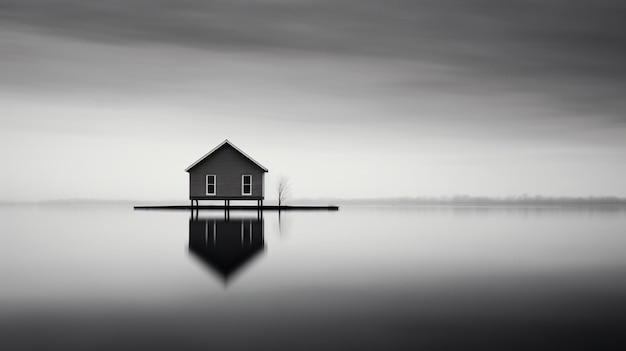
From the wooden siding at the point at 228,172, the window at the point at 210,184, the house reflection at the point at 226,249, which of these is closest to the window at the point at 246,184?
the wooden siding at the point at 228,172

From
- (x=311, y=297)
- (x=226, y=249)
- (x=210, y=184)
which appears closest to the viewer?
(x=311, y=297)

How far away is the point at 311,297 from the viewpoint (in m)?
10.2

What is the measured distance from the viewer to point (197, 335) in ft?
24.1

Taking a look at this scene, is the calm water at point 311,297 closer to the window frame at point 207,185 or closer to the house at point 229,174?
the house at point 229,174

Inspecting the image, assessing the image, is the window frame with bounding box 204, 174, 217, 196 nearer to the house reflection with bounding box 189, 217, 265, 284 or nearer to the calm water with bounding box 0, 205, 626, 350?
the house reflection with bounding box 189, 217, 265, 284

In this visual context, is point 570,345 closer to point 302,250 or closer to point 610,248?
point 302,250

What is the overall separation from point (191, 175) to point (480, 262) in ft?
129

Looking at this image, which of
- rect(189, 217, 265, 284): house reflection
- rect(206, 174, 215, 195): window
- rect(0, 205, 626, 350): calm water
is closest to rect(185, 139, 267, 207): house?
rect(206, 174, 215, 195): window

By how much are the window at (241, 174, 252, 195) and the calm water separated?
1227 inches

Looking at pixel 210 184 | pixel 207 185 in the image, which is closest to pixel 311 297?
pixel 210 184

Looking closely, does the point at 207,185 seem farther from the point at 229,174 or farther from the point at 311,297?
the point at 311,297

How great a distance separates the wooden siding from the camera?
50594mm

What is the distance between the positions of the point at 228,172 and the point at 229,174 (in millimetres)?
195

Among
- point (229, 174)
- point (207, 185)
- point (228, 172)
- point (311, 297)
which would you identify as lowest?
point (311, 297)
